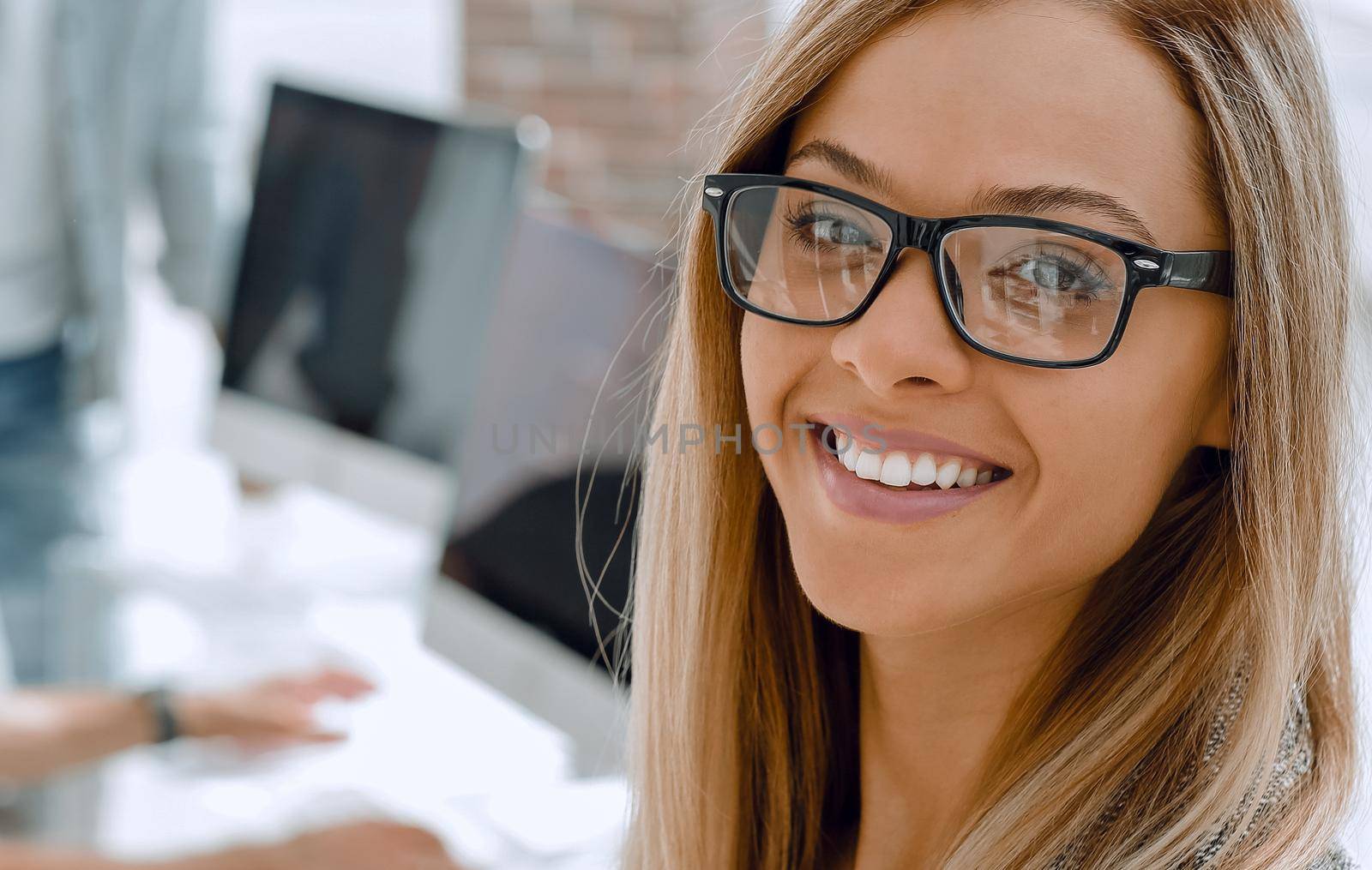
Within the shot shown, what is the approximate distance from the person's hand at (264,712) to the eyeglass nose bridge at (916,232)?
3.43ft

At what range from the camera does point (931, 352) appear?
2.22ft

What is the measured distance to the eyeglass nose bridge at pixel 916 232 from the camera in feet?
2.22

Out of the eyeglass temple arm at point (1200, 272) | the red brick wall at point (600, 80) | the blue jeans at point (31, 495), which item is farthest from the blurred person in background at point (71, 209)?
the eyeglass temple arm at point (1200, 272)

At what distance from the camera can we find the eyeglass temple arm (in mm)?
653

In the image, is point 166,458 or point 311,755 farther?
point 166,458

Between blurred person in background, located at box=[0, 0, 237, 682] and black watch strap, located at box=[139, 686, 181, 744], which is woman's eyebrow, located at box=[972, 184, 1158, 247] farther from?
blurred person in background, located at box=[0, 0, 237, 682]

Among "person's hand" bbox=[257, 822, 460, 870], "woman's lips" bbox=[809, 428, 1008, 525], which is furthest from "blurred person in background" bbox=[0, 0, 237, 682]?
"woman's lips" bbox=[809, 428, 1008, 525]

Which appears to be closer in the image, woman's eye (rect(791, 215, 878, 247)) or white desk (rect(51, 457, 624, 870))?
woman's eye (rect(791, 215, 878, 247))

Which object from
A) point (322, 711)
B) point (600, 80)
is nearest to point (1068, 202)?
point (322, 711)

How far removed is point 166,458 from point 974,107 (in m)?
2.64

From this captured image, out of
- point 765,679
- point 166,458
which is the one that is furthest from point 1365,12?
point 166,458

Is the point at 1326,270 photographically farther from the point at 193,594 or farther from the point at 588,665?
the point at 193,594

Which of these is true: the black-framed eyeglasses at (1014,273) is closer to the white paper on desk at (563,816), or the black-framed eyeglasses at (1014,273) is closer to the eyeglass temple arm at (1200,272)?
the eyeglass temple arm at (1200,272)

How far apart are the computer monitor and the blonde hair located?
0.73m
